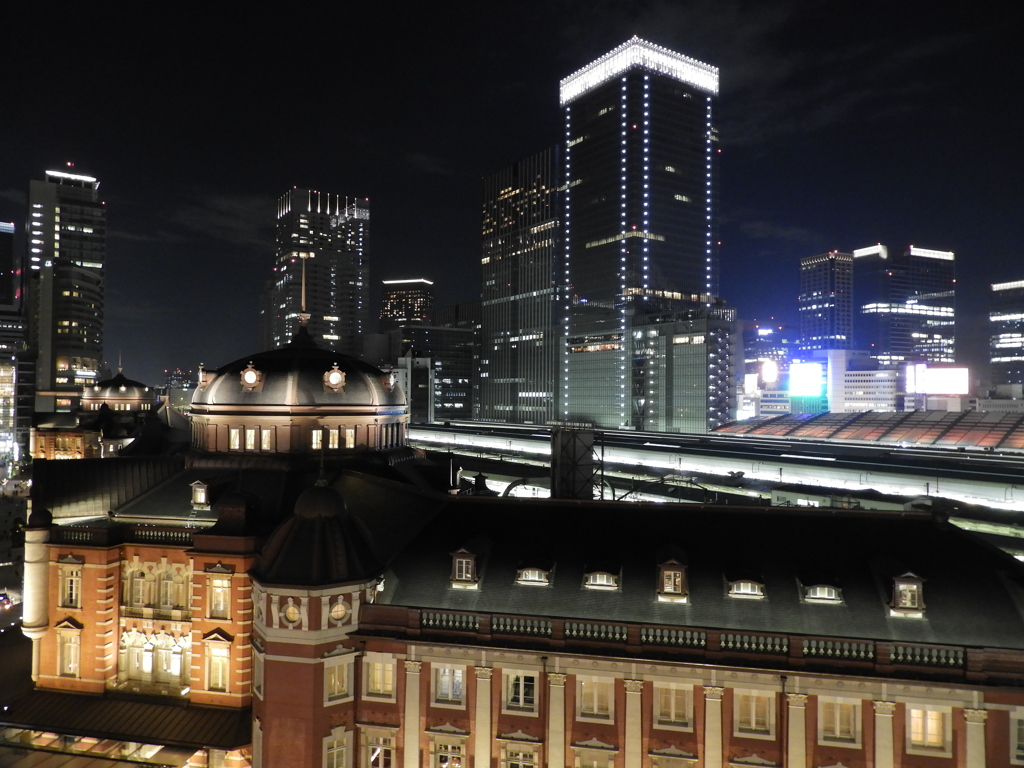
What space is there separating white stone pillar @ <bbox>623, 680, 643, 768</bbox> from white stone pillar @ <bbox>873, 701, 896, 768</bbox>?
8.98 meters

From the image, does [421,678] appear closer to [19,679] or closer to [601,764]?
[601,764]

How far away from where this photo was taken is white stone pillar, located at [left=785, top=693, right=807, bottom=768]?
26578 millimetres

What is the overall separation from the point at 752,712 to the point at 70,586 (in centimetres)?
3754

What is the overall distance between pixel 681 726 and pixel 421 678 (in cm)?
1126

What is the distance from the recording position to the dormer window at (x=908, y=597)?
88.1ft

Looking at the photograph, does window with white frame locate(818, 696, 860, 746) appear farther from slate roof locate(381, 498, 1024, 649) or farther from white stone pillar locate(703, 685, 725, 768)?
white stone pillar locate(703, 685, 725, 768)

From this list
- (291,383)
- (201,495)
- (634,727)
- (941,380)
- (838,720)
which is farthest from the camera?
(941,380)

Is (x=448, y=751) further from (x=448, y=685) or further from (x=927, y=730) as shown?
(x=927, y=730)

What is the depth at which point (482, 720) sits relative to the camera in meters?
29.3

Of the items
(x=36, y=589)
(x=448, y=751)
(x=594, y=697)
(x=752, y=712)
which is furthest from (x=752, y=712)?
(x=36, y=589)

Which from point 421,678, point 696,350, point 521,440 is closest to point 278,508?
point 421,678

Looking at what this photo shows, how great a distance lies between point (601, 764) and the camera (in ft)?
93.0

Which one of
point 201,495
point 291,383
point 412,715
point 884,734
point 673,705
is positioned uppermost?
point 291,383

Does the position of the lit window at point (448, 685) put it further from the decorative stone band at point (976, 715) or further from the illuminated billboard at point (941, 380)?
the illuminated billboard at point (941, 380)
